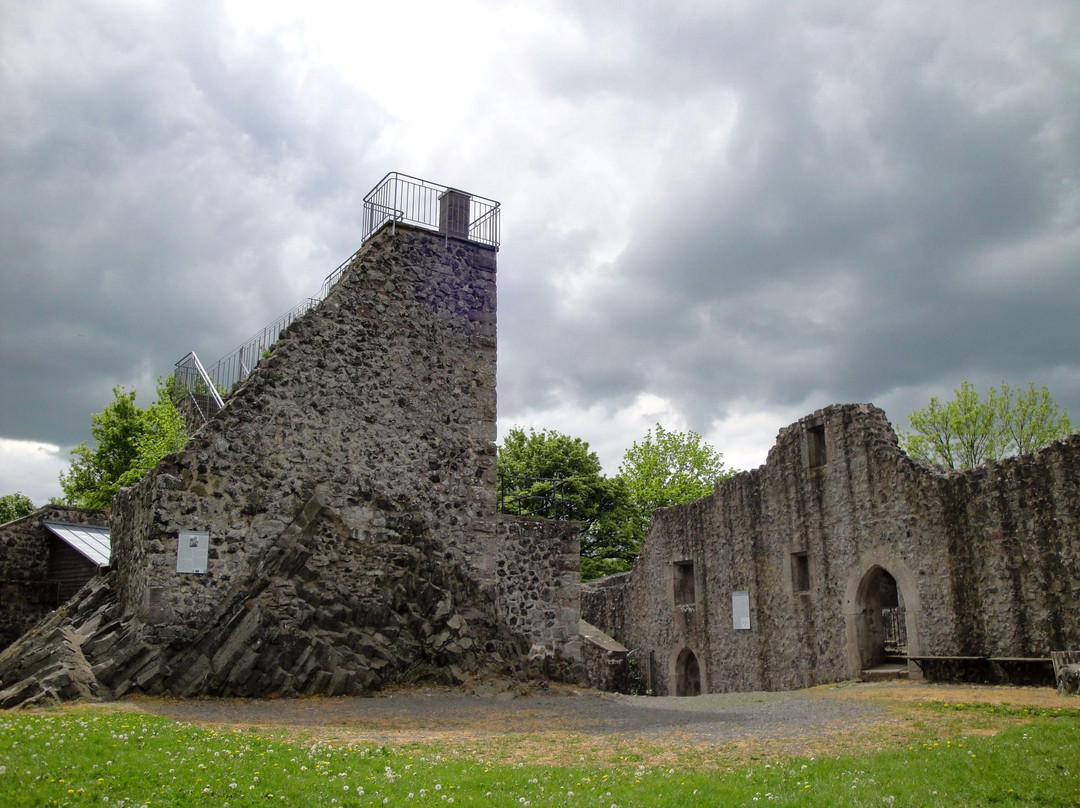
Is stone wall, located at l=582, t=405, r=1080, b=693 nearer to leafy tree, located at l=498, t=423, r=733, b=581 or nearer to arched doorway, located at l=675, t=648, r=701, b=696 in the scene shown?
arched doorway, located at l=675, t=648, r=701, b=696

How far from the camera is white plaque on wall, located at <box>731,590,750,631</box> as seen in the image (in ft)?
77.7

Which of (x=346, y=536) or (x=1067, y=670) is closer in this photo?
(x=1067, y=670)

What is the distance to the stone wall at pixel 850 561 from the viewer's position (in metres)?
16.1

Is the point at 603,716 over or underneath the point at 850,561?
underneath

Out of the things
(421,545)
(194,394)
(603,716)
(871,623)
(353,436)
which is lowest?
(603,716)

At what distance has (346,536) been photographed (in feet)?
52.7

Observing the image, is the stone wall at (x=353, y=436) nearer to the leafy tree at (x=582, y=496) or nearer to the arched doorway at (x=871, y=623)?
the arched doorway at (x=871, y=623)

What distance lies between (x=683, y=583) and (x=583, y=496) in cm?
1678

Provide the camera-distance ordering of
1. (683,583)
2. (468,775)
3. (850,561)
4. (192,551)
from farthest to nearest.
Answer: (683,583)
(850,561)
(192,551)
(468,775)

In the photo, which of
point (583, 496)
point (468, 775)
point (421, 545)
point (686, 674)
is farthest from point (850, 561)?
point (583, 496)

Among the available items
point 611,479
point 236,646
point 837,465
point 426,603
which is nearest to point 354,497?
point 426,603

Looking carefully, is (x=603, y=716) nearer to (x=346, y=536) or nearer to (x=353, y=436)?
(x=346, y=536)

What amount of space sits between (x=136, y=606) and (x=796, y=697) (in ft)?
35.9

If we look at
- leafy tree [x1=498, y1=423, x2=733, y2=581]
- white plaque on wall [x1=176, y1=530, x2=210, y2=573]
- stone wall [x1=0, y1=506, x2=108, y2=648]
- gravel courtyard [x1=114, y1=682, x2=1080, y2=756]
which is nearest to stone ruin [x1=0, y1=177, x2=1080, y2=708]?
white plaque on wall [x1=176, y1=530, x2=210, y2=573]
